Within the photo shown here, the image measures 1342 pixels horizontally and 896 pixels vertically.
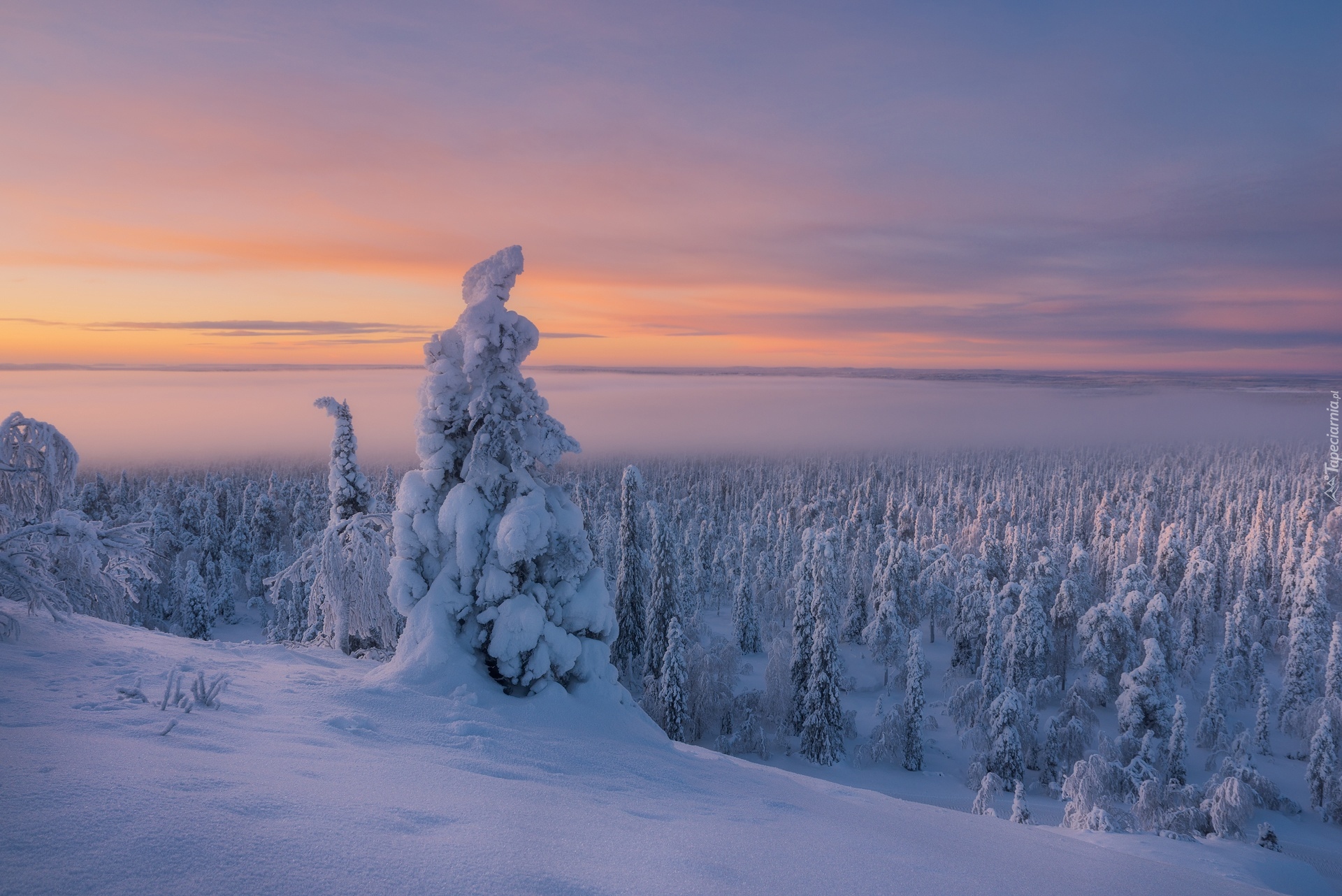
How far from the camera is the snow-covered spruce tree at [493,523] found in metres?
10.3

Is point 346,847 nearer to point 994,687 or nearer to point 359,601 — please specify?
point 359,601

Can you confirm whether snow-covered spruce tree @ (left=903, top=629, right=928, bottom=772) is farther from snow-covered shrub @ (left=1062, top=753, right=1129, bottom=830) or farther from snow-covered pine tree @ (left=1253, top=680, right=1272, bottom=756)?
snow-covered pine tree @ (left=1253, top=680, right=1272, bottom=756)

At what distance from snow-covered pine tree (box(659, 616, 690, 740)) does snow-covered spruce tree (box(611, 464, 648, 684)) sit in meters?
3.60

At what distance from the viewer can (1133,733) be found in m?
37.1

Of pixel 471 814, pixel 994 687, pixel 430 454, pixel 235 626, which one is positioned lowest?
pixel 235 626

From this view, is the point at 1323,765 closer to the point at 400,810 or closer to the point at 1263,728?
the point at 1263,728

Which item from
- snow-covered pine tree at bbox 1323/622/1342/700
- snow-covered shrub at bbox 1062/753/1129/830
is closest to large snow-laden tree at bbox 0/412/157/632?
snow-covered shrub at bbox 1062/753/1129/830

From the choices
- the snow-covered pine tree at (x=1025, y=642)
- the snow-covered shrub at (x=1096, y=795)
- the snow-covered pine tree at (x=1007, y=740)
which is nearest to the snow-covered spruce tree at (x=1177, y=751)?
the snow-covered shrub at (x=1096, y=795)

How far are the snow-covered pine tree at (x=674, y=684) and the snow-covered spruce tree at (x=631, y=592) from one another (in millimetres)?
3602

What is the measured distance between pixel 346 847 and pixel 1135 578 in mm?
61491

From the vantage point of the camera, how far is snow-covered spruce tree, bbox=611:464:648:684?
1453 inches

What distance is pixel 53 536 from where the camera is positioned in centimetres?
890

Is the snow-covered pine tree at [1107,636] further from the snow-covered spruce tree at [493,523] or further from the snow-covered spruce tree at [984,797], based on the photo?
the snow-covered spruce tree at [493,523]

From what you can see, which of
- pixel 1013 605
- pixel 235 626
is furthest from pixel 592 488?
pixel 1013 605
